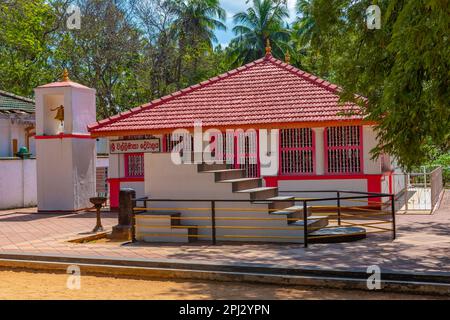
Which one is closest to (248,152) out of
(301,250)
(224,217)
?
(224,217)

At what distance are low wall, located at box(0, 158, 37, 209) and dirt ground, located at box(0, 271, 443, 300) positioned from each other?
13739mm


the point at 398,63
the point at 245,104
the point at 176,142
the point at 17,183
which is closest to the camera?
the point at 398,63

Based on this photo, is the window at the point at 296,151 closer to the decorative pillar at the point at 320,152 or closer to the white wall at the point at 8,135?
the decorative pillar at the point at 320,152

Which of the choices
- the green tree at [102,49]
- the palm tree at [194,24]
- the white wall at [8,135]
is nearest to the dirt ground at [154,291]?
the white wall at [8,135]

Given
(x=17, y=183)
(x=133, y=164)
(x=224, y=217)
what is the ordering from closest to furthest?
1. (x=224, y=217)
2. (x=133, y=164)
3. (x=17, y=183)

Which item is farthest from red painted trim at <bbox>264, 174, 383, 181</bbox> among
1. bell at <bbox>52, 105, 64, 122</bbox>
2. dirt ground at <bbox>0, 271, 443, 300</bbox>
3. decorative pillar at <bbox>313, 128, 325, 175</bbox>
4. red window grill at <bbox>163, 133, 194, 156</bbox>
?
dirt ground at <bbox>0, 271, 443, 300</bbox>

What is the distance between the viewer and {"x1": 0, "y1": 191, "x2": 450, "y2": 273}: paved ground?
920 centimetres

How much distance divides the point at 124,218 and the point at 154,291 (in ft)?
17.8

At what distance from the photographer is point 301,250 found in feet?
34.5

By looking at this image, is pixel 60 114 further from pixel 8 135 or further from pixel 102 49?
pixel 102 49

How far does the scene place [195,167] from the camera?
12672mm

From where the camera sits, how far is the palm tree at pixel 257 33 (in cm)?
4150

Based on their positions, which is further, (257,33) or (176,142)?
(257,33)

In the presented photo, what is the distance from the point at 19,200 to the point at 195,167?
12471 mm
